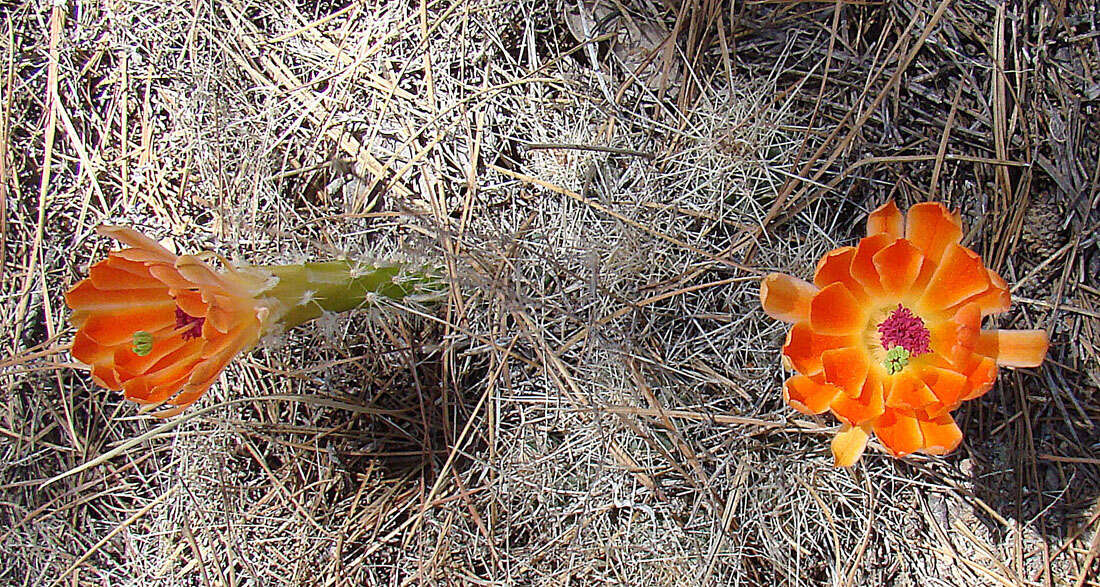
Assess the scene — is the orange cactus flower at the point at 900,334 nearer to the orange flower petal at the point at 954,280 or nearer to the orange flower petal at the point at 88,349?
the orange flower petal at the point at 954,280

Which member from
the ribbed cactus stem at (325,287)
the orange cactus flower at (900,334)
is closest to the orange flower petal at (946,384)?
the orange cactus flower at (900,334)

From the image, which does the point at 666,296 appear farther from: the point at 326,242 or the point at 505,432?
the point at 326,242

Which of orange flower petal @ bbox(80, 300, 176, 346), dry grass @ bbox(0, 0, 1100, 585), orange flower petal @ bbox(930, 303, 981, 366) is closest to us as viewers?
orange flower petal @ bbox(930, 303, 981, 366)

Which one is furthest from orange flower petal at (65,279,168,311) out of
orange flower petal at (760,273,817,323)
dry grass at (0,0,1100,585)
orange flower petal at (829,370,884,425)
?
orange flower petal at (829,370,884,425)

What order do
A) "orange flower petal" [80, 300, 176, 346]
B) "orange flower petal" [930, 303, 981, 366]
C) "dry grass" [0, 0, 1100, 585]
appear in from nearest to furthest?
"orange flower petal" [930, 303, 981, 366] → "orange flower petal" [80, 300, 176, 346] → "dry grass" [0, 0, 1100, 585]

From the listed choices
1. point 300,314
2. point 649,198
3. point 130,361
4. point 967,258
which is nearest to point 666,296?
point 649,198

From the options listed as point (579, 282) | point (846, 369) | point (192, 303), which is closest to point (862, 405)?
point (846, 369)

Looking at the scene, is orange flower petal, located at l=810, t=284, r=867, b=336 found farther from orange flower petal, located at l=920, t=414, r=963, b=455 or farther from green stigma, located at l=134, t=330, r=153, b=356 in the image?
green stigma, located at l=134, t=330, r=153, b=356

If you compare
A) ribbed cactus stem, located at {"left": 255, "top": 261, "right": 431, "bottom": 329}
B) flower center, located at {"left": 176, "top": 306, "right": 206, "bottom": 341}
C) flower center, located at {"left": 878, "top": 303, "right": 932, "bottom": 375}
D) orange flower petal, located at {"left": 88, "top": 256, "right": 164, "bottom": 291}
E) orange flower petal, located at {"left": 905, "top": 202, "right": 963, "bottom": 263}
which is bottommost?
orange flower petal, located at {"left": 88, "top": 256, "right": 164, "bottom": 291}
